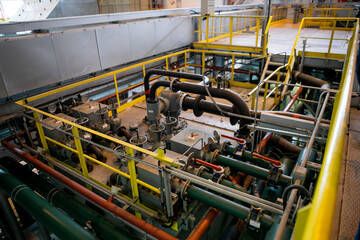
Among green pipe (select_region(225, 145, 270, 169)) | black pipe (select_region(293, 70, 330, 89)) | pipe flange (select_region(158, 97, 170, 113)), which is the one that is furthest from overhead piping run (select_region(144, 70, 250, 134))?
black pipe (select_region(293, 70, 330, 89))

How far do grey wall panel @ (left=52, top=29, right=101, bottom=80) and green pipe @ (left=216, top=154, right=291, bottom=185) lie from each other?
4.63 metres

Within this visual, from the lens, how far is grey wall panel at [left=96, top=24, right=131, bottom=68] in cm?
692

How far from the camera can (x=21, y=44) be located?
5.28 meters

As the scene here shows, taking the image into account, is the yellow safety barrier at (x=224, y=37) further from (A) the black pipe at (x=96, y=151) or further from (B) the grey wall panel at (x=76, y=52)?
(A) the black pipe at (x=96, y=151)

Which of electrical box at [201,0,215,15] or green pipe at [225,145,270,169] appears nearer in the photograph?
green pipe at [225,145,270,169]

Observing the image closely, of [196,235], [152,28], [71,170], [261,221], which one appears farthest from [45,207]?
[152,28]

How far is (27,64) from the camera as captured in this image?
546cm

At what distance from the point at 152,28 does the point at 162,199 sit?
22.3ft

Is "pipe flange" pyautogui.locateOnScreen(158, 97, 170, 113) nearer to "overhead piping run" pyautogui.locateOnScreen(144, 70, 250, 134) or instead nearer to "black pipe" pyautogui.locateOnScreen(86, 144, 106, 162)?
"overhead piping run" pyautogui.locateOnScreen(144, 70, 250, 134)

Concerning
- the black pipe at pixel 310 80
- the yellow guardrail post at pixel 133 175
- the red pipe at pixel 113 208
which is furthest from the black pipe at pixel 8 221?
the black pipe at pixel 310 80

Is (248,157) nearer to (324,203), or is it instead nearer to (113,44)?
(324,203)

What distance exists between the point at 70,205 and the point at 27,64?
11.6 feet

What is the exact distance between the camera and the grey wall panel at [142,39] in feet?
25.7

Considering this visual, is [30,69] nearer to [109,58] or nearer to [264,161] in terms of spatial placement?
[109,58]
